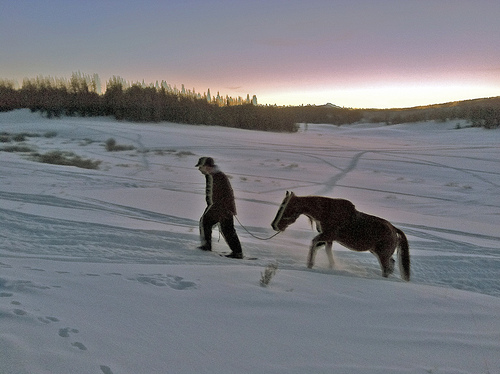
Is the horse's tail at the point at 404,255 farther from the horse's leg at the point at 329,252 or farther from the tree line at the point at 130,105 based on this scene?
the tree line at the point at 130,105

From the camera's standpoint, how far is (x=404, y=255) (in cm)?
521

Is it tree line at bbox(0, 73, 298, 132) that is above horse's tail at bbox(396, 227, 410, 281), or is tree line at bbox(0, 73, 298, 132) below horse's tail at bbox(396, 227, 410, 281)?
above

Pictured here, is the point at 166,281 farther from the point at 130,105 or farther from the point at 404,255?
the point at 130,105

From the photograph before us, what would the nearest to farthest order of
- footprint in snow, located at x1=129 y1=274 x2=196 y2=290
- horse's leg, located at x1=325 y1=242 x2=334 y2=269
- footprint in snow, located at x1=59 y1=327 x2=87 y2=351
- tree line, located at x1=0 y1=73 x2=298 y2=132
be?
footprint in snow, located at x1=59 y1=327 x2=87 y2=351 → footprint in snow, located at x1=129 y1=274 x2=196 y2=290 → horse's leg, located at x1=325 y1=242 x2=334 y2=269 → tree line, located at x1=0 y1=73 x2=298 y2=132

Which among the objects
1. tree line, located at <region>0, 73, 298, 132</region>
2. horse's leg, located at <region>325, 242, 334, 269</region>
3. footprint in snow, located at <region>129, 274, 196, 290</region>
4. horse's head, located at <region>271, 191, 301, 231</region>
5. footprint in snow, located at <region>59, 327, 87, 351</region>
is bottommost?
horse's leg, located at <region>325, 242, 334, 269</region>

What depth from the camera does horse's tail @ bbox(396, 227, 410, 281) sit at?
5.17m

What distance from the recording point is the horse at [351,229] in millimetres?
5051

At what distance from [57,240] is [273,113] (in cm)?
3533

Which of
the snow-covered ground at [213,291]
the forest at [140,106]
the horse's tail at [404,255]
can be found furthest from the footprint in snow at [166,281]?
the forest at [140,106]

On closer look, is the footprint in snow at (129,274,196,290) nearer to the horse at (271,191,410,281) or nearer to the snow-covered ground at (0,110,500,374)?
→ the snow-covered ground at (0,110,500,374)

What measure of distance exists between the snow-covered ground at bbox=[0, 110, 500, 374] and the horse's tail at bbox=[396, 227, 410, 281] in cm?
12

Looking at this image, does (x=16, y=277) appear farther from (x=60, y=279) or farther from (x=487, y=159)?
(x=487, y=159)

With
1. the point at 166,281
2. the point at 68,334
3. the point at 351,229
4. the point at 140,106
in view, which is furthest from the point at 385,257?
the point at 140,106

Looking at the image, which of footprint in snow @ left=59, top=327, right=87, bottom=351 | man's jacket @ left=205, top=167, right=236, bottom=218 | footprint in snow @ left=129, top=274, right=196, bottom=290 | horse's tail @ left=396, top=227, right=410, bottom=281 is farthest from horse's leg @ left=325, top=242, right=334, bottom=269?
footprint in snow @ left=59, top=327, right=87, bottom=351
